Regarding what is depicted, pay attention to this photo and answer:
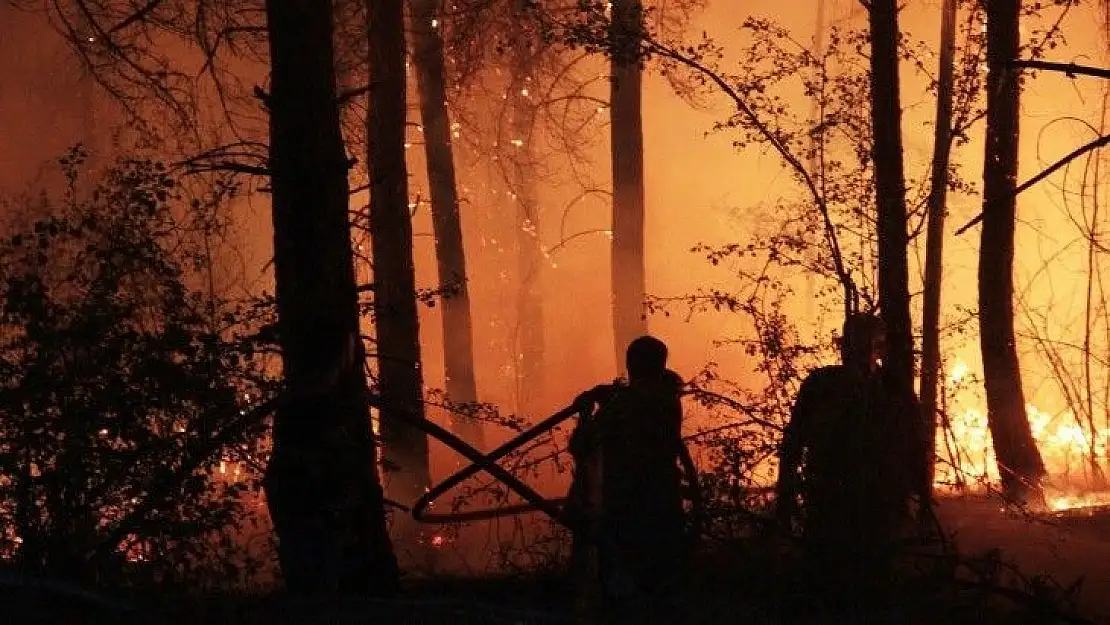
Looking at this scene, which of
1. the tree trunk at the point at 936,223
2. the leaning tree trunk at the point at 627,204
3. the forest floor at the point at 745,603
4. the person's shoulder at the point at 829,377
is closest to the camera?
the forest floor at the point at 745,603

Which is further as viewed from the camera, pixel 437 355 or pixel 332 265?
pixel 437 355

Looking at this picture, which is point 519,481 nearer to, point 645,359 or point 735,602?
point 645,359

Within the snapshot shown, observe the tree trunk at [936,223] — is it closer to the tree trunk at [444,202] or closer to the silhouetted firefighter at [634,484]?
the silhouetted firefighter at [634,484]

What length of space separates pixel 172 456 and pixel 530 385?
2757 centimetres

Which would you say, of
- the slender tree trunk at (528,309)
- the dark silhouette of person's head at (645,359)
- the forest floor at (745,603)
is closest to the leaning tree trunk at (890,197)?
the forest floor at (745,603)

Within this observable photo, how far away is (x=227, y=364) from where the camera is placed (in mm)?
8641

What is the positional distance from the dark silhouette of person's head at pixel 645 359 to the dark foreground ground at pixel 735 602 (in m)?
1.32

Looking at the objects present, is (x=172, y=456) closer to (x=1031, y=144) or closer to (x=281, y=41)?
(x=281, y=41)

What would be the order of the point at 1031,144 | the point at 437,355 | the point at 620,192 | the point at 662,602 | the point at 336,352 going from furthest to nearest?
the point at 437,355 < the point at 1031,144 < the point at 620,192 < the point at 336,352 < the point at 662,602

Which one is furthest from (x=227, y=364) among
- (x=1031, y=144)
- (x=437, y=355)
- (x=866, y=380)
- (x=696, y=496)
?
(x=437, y=355)

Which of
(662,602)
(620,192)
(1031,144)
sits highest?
(1031,144)

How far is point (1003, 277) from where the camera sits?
1519 cm

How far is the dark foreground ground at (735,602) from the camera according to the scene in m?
5.69

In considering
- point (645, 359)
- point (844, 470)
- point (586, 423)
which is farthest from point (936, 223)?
point (586, 423)
